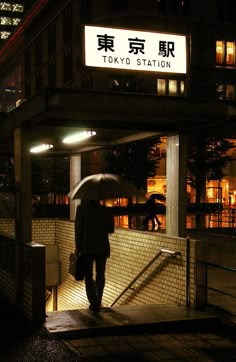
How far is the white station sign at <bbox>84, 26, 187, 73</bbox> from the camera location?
10422 millimetres

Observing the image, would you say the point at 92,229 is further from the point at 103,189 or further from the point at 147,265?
the point at 147,265

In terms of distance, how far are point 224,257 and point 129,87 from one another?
2253 cm

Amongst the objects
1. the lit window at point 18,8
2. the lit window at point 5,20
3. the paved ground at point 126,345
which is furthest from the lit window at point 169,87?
the lit window at point 18,8

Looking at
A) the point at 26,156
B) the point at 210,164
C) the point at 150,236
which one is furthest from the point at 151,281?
the point at 210,164

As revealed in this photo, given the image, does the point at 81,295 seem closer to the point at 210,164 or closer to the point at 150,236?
the point at 150,236

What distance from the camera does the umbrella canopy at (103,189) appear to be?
8.48 meters

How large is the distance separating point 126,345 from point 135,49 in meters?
A: 5.72

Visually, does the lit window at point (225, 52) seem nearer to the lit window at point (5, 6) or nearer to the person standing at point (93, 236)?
the person standing at point (93, 236)

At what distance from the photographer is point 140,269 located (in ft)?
35.6

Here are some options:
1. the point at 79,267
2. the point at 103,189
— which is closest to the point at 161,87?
the point at 103,189

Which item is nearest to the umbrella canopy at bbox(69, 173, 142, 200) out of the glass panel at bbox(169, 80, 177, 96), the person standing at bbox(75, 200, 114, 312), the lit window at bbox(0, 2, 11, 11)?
the person standing at bbox(75, 200, 114, 312)

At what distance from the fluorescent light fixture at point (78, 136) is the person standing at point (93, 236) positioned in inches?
101

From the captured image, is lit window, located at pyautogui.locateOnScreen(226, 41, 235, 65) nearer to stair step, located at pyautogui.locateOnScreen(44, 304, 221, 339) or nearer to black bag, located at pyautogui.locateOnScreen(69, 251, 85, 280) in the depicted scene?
stair step, located at pyautogui.locateOnScreen(44, 304, 221, 339)

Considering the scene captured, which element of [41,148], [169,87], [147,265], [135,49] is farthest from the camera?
[169,87]
